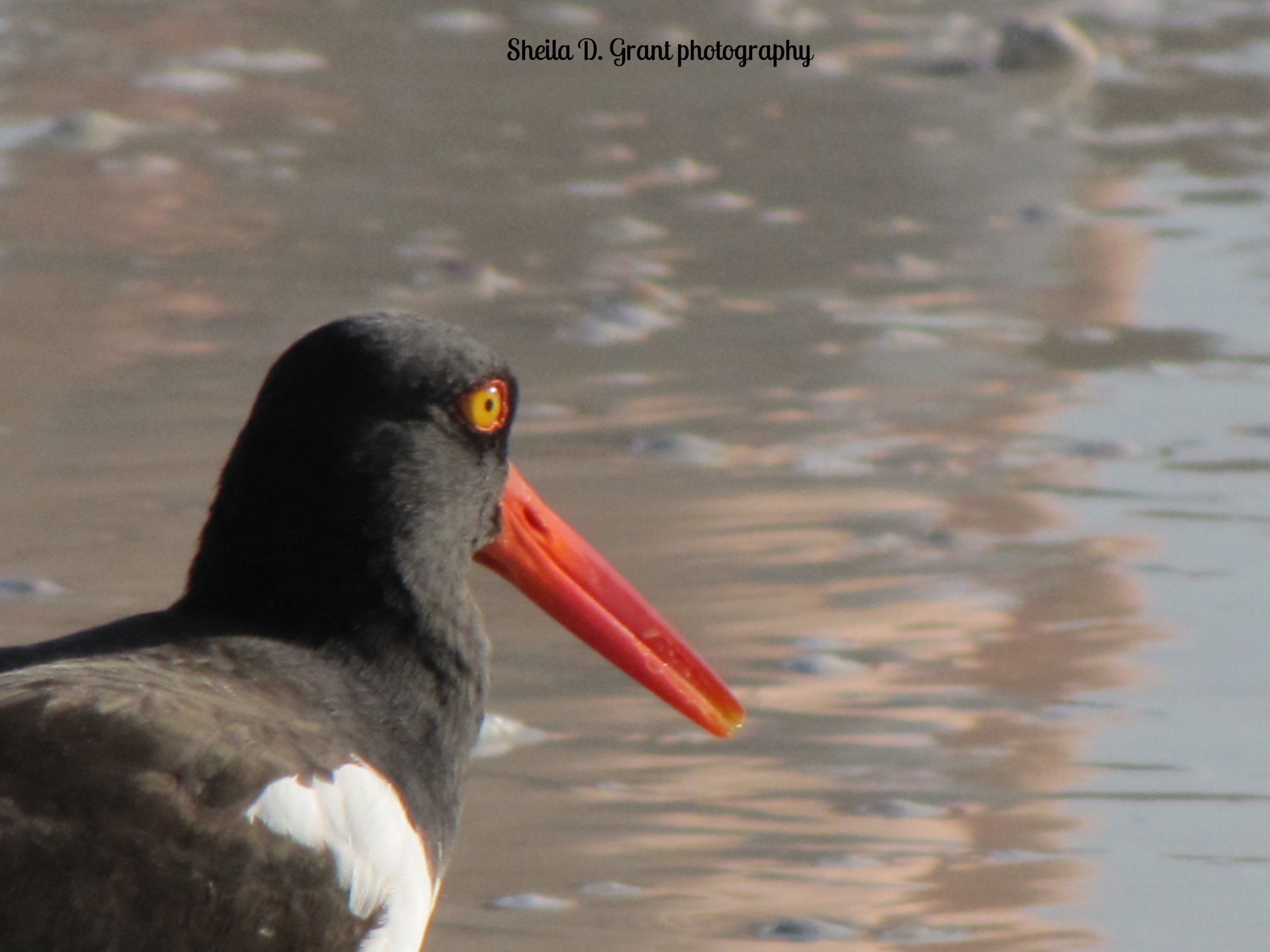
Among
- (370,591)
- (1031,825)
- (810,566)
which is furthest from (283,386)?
(810,566)

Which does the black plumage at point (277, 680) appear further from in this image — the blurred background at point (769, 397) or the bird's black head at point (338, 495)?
the blurred background at point (769, 397)

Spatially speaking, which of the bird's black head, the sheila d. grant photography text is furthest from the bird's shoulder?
the sheila d. grant photography text

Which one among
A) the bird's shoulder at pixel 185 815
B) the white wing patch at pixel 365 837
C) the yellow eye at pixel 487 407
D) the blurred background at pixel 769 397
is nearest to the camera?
the bird's shoulder at pixel 185 815

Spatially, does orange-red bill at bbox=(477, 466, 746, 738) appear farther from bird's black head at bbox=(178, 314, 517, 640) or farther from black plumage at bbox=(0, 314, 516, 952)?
bird's black head at bbox=(178, 314, 517, 640)

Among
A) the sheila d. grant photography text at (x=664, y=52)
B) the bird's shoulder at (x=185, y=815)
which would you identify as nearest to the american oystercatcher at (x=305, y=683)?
the bird's shoulder at (x=185, y=815)

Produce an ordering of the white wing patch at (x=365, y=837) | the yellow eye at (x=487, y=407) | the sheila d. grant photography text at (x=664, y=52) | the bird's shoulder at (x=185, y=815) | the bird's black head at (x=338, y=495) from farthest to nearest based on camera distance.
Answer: the sheila d. grant photography text at (x=664, y=52), the yellow eye at (x=487, y=407), the bird's black head at (x=338, y=495), the white wing patch at (x=365, y=837), the bird's shoulder at (x=185, y=815)

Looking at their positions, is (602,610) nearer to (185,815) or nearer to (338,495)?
(338,495)

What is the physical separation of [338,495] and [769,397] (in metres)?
3.28

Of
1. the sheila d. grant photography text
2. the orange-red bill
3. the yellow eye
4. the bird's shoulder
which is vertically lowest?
the bird's shoulder

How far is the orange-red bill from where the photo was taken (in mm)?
3879

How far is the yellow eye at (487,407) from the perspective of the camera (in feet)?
11.7

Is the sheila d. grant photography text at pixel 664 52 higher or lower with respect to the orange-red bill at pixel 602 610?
higher

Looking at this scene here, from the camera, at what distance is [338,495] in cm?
338

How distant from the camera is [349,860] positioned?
10.1ft
